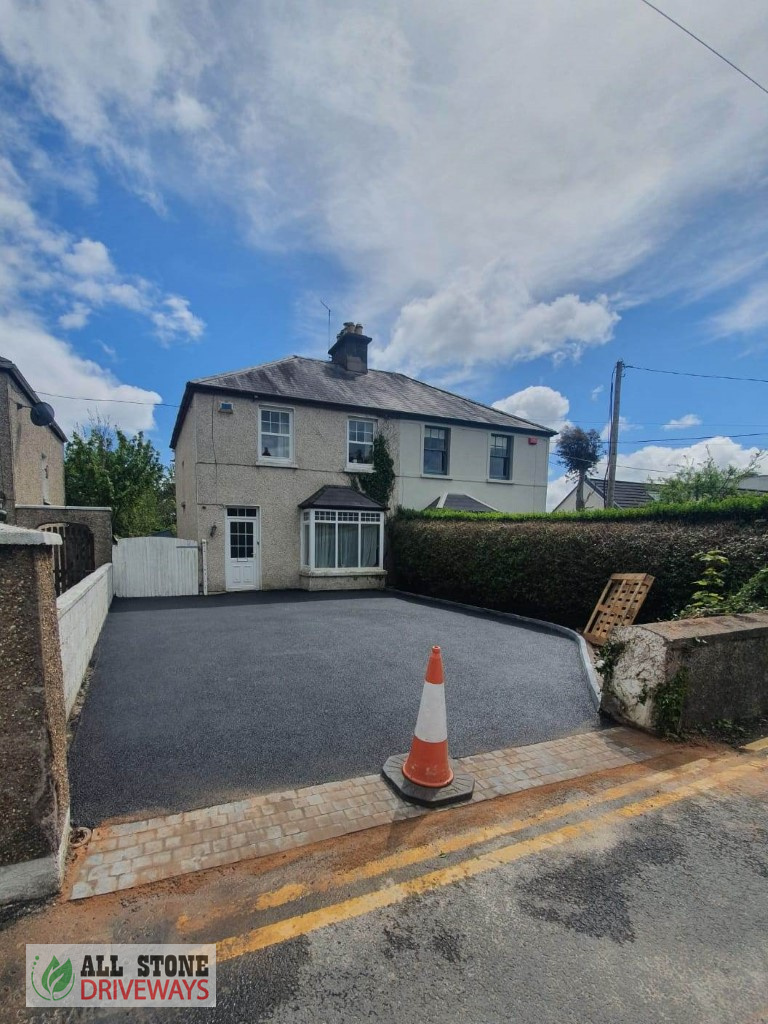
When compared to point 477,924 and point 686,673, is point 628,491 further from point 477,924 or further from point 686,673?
point 477,924

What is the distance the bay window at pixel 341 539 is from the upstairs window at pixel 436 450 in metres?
2.94

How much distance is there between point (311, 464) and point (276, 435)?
140 centimetres

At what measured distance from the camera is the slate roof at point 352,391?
563 inches

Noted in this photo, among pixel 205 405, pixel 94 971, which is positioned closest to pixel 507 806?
pixel 94 971

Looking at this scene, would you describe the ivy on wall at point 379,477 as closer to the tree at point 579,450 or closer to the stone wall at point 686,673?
the stone wall at point 686,673

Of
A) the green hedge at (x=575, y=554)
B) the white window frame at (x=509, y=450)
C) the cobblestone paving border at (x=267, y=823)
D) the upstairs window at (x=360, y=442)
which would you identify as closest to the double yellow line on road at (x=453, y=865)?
the cobblestone paving border at (x=267, y=823)

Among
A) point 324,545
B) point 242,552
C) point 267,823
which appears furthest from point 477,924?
point 242,552

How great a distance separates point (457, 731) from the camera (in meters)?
4.40

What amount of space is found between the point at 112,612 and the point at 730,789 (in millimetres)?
11109

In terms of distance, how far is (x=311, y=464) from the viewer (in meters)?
15.0

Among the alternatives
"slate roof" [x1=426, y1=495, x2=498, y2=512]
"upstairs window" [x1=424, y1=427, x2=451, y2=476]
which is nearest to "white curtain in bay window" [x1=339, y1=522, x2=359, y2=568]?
"slate roof" [x1=426, y1=495, x2=498, y2=512]

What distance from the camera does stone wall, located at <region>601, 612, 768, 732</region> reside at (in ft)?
14.1

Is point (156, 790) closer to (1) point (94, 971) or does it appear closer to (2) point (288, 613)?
(1) point (94, 971)

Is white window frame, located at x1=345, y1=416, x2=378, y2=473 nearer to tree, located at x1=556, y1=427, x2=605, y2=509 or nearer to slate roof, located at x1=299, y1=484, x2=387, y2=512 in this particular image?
slate roof, located at x1=299, y1=484, x2=387, y2=512
